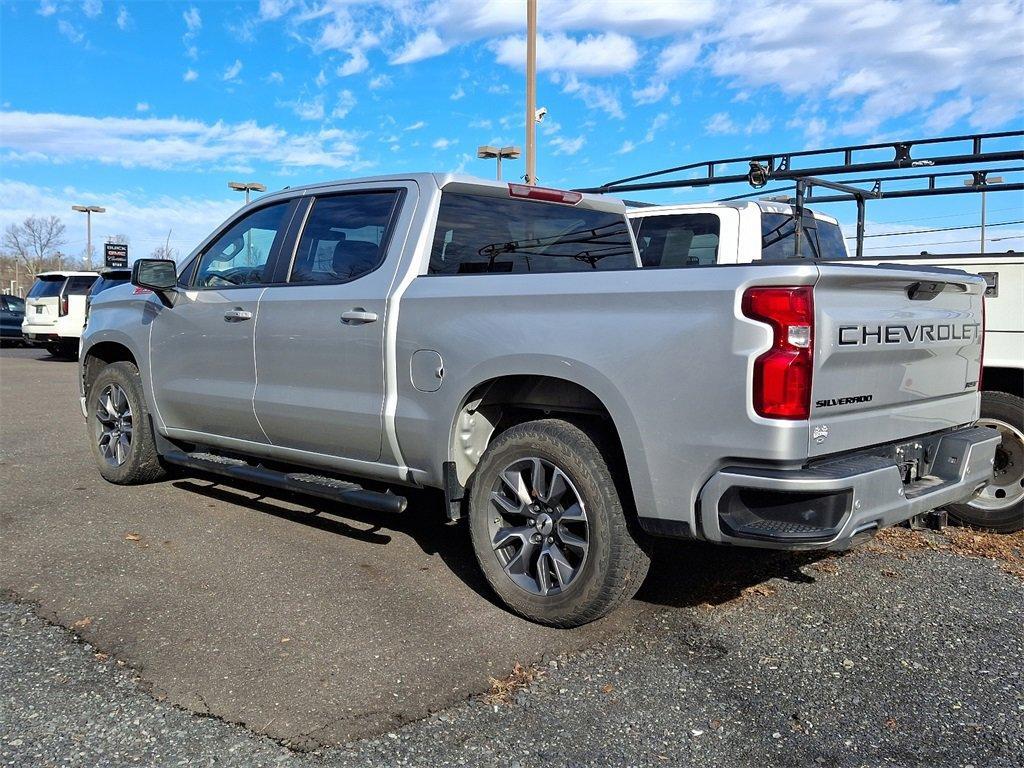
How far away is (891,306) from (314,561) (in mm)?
3076

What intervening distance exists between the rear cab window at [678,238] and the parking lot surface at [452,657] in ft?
9.37

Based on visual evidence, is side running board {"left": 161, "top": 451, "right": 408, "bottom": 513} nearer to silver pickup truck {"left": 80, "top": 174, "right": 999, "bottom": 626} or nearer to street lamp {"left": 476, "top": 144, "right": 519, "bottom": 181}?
silver pickup truck {"left": 80, "top": 174, "right": 999, "bottom": 626}

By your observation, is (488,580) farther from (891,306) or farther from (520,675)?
(891,306)

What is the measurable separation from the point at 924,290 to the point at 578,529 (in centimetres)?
175

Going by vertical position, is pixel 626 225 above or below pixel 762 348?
above

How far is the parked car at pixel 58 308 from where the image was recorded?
1864 cm

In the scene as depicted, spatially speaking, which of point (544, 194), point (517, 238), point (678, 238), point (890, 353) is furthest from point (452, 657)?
point (678, 238)

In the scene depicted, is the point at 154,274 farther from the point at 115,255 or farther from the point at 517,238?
the point at 115,255

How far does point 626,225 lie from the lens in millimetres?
5586

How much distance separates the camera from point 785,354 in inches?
123

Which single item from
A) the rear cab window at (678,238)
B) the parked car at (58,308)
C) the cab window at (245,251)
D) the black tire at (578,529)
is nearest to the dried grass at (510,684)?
the black tire at (578,529)

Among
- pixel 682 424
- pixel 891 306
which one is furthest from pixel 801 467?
pixel 891 306

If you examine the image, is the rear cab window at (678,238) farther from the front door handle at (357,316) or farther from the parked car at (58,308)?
the parked car at (58,308)

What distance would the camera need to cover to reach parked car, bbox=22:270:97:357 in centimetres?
1864
